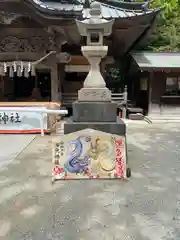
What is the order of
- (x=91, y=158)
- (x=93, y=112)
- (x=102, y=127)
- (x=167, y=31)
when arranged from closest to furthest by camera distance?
(x=91, y=158), (x=102, y=127), (x=93, y=112), (x=167, y=31)

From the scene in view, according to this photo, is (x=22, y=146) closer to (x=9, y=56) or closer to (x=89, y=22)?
(x=89, y=22)

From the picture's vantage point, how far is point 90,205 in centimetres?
340

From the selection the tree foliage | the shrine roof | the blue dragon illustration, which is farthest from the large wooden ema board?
the tree foliage

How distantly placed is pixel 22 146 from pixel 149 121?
6.81 metres

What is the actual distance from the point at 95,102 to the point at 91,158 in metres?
1.22

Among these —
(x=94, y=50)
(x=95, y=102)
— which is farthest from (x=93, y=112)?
(x=94, y=50)

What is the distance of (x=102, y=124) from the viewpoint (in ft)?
15.9

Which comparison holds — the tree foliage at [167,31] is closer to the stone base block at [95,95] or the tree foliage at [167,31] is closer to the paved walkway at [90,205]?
the stone base block at [95,95]

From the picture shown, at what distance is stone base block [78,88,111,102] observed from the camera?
5035mm

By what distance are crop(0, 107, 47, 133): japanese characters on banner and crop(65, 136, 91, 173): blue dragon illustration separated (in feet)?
14.7

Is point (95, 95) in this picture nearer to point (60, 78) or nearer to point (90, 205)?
point (90, 205)

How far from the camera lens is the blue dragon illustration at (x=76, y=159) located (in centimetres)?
423

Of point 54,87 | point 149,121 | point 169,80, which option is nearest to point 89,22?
point 54,87

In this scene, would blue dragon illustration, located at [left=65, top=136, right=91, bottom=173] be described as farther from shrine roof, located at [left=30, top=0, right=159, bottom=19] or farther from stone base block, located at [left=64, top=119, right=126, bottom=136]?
shrine roof, located at [left=30, top=0, right=159, bottom=19]
